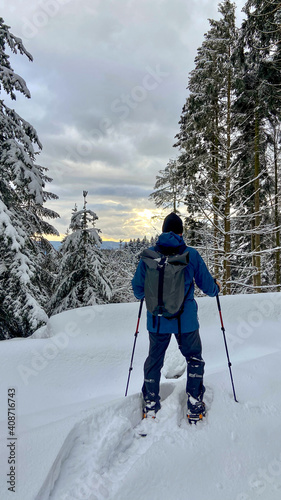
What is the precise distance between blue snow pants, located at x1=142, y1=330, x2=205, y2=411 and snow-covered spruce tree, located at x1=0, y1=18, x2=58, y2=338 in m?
4.50

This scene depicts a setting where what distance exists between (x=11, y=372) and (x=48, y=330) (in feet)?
5.01

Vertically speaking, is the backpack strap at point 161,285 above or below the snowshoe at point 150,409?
above

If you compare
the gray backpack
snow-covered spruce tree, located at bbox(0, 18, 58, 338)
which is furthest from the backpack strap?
snow-covered spruce tree, located at bbox(0, 18, 58, 338)

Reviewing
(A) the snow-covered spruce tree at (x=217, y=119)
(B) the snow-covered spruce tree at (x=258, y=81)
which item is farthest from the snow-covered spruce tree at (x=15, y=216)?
(B) the snow-covered spruce tree at (x=258, y=81)

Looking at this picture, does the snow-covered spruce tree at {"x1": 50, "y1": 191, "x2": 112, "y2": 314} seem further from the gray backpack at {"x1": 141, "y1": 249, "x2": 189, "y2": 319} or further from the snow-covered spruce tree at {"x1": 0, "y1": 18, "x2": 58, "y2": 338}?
the gray backpack at {"x1": 141, "y1": 249, "x2": 189, "y2": 319}

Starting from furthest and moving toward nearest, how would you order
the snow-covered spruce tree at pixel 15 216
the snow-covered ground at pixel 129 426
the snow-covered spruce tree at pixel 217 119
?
the snow-covered spruce tree at pixel 217 119 → the snow-covered spruce tree at pixel 15 216 → the snow-covered ground at pixel 129 426

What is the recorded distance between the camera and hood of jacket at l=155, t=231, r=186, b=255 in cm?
306

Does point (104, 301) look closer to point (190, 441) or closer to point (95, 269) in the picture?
point (95, 269)

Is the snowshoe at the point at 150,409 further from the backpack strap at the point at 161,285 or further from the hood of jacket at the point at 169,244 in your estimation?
the hood of jacket at the point at 169,244

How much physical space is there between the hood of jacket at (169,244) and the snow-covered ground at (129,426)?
1.80 meters

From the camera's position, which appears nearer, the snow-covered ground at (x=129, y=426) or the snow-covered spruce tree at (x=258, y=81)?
the snow-covered ground at (x=129, y=426)

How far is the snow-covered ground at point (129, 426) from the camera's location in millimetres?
2057

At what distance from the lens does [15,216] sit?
7.64 meters

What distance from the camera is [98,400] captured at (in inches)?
132
